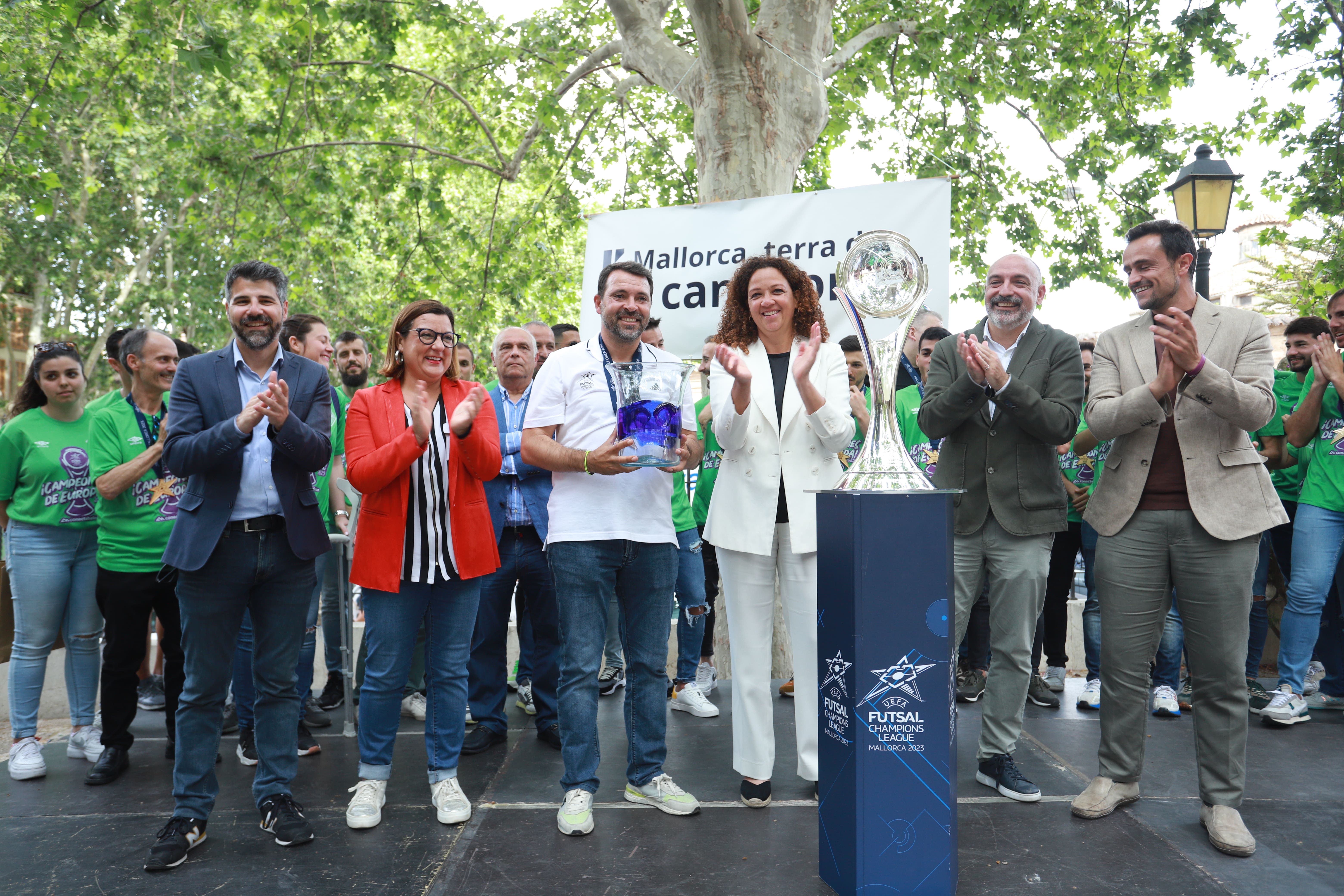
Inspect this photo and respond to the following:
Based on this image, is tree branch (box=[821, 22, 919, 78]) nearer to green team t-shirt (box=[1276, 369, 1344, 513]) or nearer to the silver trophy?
green team t-shirt (box=[1276, 369, 1344, 513])

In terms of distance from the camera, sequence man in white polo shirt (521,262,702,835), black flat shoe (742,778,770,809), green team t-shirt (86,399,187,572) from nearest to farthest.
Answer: man in white polo shirt (521,262,702,835)
black flat shoe (742,778,770,809)
green team t-shirt (86,399,187,572)

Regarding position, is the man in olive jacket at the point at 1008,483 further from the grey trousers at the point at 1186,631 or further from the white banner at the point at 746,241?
the white banner at the point at 746,241

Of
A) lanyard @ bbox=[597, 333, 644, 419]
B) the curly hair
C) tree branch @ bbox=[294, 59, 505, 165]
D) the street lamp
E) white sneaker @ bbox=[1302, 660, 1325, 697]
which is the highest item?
tree branch @ bbox=[294, 59, 505, 165]

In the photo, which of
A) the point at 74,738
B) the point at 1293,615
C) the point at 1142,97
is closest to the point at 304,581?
the point at 74,738

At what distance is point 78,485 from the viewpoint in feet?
13.4

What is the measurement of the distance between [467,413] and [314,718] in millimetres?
2464

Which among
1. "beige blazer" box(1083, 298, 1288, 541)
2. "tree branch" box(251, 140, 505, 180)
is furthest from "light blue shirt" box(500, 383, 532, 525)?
"tree branch" box(251, 140, 505, 180)

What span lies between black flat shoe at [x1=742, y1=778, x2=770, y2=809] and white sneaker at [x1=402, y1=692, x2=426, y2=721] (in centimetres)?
216

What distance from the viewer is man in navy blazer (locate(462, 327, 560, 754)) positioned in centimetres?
422

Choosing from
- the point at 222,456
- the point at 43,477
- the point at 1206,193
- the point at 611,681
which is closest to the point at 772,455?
the point at 222,456

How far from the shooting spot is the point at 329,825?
3.22m

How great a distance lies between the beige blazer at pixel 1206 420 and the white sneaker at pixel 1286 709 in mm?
1843

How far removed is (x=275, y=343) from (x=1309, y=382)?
4855 millimetres

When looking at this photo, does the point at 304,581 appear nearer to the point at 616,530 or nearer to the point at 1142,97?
the point at 616,530
